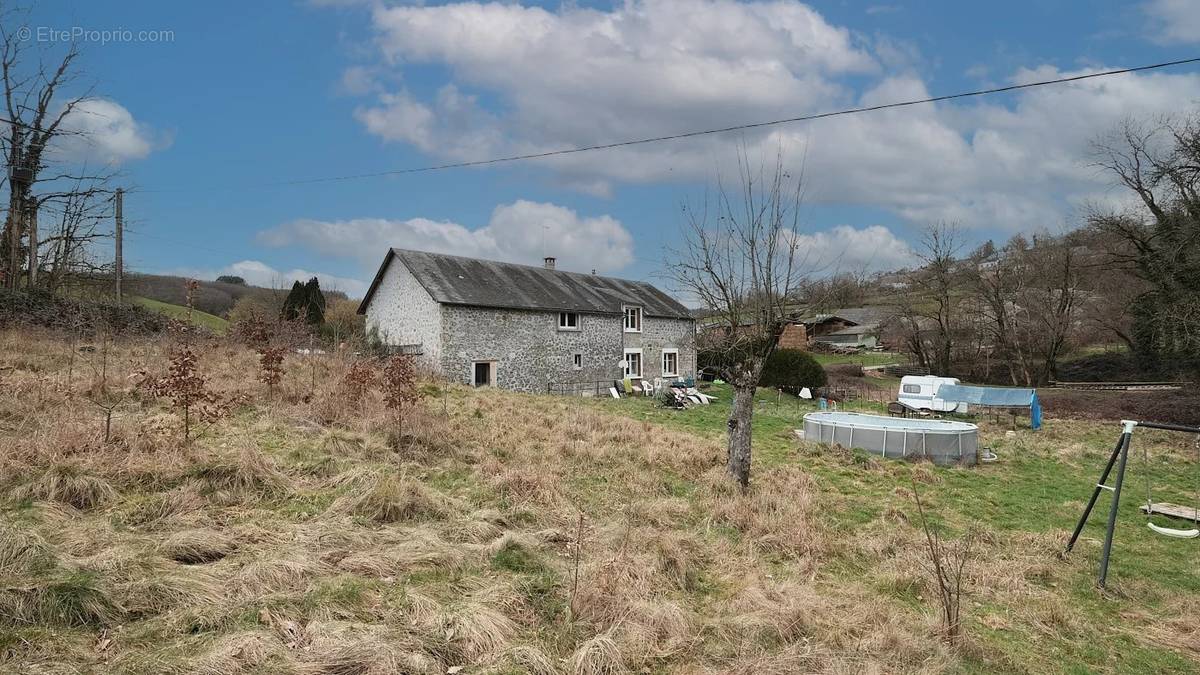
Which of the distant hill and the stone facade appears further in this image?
the distant hill

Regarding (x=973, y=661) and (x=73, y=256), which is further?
(x=73, y=256)

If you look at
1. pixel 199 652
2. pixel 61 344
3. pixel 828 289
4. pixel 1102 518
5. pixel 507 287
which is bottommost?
pixel 1102 518

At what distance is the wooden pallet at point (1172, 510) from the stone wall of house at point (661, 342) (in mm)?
25522

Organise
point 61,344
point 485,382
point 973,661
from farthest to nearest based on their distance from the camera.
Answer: point 485,382 → point 61,344 → point 973,661

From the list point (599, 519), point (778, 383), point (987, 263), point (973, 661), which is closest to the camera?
point (973, 661)

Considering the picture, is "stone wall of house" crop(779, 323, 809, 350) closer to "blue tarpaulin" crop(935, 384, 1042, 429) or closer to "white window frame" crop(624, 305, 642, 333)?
"white window frame" crop(624, 305, 642, 333)

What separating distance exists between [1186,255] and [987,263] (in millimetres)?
20649

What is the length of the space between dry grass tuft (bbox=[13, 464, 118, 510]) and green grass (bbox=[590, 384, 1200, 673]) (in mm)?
8037

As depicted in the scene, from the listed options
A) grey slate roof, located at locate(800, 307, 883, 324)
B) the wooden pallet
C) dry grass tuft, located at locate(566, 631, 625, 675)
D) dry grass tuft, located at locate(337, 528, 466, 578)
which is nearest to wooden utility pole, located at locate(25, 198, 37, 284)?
dry grass tuft, located at locate(337, 528, 466, 578)

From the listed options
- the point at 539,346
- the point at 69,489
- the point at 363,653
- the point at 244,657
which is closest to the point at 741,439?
the point at 363,653

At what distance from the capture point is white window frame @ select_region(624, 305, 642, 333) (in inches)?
1416

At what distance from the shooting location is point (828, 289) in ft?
42.8

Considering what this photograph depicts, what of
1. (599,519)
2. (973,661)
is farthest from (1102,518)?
(599,519)

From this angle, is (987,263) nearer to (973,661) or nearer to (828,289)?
(828,289)
